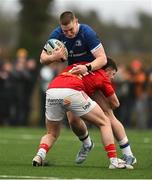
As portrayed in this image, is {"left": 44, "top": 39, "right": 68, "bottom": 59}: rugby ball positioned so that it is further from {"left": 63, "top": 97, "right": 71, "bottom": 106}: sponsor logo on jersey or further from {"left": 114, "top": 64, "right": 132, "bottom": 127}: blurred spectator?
{"left": 114, "top": 64, "right": 132, "bottom": 127}: blurred spectator

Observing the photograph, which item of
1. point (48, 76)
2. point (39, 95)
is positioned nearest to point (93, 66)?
point (48, 76)

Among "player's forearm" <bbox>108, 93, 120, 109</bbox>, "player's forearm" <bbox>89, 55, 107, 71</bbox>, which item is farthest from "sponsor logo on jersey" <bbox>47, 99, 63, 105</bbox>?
"player's forearm" <bbox>108, 93, 120, 109</bbox>

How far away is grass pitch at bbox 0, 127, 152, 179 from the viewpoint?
946 cm

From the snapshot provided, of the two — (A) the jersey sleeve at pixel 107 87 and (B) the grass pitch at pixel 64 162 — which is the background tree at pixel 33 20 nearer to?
(B) the grass pitch at pixel 64 162

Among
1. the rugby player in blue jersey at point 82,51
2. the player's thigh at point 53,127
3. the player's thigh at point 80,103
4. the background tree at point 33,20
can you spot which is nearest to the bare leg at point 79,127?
the rugby player in blue jersey at point 82,51

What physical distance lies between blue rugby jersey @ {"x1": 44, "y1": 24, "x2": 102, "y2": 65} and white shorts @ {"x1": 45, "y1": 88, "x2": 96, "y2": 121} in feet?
1.89

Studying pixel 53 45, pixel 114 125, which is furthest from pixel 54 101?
pixel 114 125

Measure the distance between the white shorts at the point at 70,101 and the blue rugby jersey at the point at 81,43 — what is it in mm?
575

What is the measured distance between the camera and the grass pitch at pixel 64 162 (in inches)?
372

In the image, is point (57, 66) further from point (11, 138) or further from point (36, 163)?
point (36, 163)

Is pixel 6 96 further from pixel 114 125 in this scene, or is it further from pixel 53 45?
pixel 53 45

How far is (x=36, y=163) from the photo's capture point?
1070 cm

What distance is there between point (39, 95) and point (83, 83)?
56.8ft

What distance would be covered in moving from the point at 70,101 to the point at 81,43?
0.81 metres
